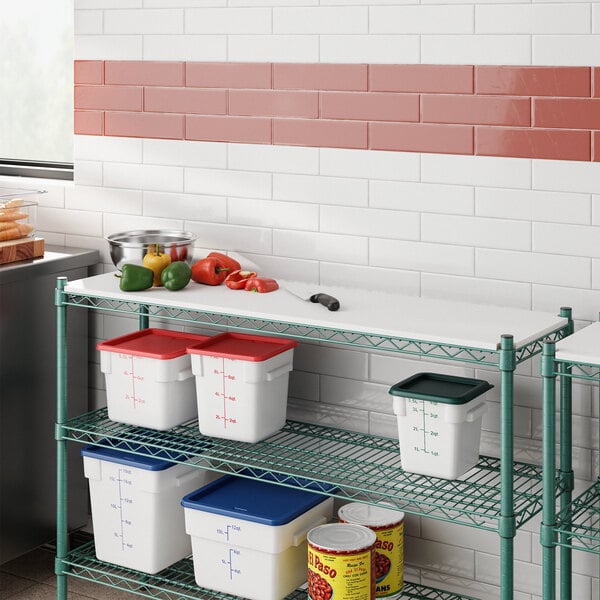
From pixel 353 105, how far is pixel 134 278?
87 cm

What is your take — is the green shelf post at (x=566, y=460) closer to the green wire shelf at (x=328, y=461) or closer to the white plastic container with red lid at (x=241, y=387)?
the green wire shelf at (x=328, y=461)

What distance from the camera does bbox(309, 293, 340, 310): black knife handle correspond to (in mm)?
3027

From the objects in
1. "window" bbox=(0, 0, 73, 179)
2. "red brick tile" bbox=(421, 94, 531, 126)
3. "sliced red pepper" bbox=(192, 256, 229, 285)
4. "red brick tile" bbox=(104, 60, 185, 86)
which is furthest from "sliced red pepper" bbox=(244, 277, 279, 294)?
"window" bbox=(0, 0, 73, 179)

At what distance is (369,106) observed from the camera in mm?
3344

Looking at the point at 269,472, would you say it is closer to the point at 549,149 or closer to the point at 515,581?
the point at 515,581

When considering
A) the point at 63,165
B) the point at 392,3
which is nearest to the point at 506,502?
the point at 392,3

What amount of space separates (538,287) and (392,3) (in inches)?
37.7

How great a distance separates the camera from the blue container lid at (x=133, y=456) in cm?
336

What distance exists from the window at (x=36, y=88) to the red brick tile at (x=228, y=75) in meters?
0.76

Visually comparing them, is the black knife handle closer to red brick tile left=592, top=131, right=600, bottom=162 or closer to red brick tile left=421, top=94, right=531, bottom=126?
red brick tile left=421, top=94, right=531, bottom=126

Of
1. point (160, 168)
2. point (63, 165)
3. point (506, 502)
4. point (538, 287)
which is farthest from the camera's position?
point (63, 165)

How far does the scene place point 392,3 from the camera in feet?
10.7

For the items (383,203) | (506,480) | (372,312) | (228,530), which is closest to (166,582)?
(228,530)

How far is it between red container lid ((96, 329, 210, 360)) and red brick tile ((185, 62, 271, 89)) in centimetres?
84
